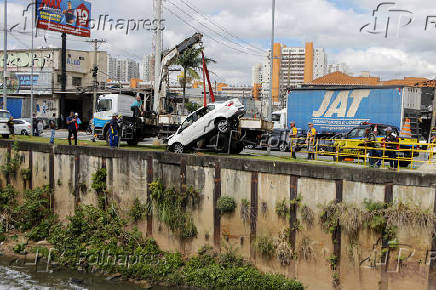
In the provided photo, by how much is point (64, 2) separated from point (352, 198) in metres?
49.7

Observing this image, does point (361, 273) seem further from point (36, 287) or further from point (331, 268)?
point (36, 287)

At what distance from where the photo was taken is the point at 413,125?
25891mm

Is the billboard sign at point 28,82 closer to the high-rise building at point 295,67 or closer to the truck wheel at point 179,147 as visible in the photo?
the high-rise building at point 295,67

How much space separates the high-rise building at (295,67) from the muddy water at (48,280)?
6398 cm

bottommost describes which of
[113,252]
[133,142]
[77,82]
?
[113,252]

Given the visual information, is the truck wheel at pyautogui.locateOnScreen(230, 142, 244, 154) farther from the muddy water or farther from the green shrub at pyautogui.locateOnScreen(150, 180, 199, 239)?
Result: the muddy water

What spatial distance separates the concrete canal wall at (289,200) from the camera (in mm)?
10227

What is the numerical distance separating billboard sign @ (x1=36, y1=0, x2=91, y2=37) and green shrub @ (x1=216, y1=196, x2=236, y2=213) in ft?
144

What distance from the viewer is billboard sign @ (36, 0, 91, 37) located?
49531mm

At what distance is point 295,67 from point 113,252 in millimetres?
141610

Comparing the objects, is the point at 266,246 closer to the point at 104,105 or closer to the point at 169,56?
the point at 169,56

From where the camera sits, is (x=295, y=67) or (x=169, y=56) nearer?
(x=169, y=56)

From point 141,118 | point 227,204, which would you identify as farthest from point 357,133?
point 141,118

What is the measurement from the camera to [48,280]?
1373 centimetres
